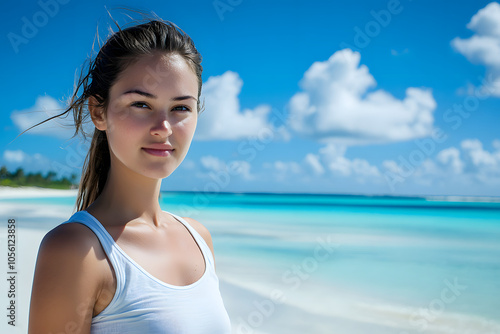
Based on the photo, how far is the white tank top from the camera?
119 centimetres

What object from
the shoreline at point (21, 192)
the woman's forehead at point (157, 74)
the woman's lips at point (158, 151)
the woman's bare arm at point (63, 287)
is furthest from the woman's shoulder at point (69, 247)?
the shoreline at point (21, 192)

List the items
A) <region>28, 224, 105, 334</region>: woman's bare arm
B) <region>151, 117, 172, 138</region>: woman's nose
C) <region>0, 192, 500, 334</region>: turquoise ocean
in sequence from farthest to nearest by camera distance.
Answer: <region>0, 192, 500, 334</region>: turquoise ocean < <region>151, 117, 172, 138</region>: woman's nose < <region>28, 224, 105, 334</region>: woman's bare arm

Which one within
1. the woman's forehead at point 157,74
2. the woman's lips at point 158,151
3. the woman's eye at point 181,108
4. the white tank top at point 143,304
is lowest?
the white tank top at point 143,304

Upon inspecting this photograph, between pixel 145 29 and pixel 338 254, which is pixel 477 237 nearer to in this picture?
pixel 338 254

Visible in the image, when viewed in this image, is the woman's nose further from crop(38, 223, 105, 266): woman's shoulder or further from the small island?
the small island

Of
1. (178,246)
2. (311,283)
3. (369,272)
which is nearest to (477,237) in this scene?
(369,272)

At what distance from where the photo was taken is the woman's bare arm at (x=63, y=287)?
3.63 ft

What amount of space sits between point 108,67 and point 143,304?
0.72 meters

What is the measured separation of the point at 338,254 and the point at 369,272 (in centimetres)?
219

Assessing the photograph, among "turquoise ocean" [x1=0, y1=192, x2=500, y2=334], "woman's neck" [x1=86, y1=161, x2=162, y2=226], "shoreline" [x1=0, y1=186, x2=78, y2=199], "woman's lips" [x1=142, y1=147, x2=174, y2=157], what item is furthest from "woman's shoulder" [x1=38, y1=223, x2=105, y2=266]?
"shoreline" [x1=0, y1=186, x2=78, y2=199]

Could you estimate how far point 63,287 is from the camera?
111cm

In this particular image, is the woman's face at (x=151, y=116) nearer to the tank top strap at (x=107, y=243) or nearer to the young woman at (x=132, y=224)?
the young woman at (x=132, y=224)

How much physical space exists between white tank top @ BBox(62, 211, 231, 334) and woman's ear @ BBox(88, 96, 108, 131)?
305 mm

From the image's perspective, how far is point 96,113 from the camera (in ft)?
4.80
